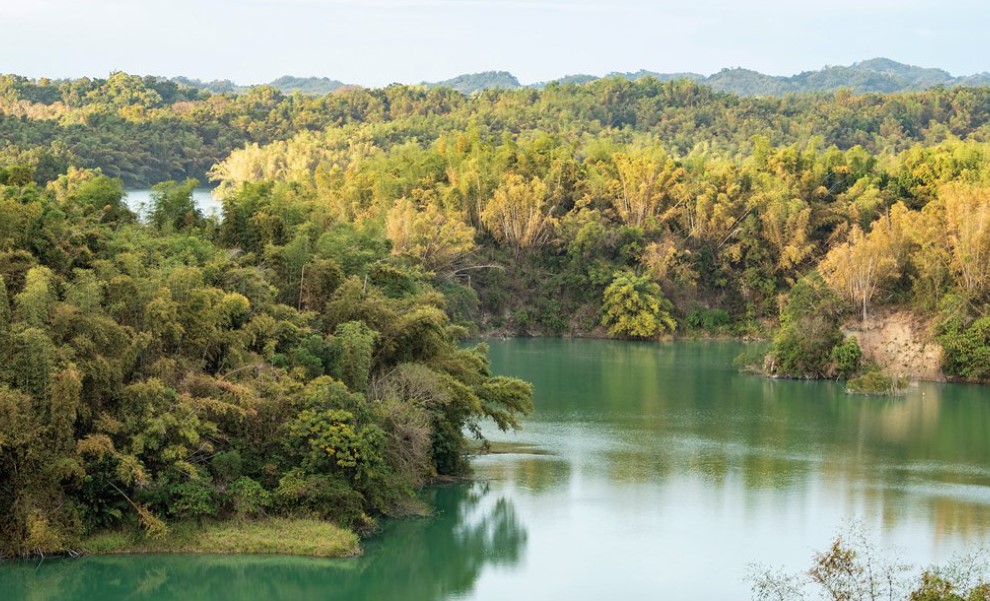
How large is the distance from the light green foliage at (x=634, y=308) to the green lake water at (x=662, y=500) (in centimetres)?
870

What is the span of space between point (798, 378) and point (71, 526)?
22.8 meters

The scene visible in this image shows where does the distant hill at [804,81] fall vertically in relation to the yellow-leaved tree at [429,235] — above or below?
above

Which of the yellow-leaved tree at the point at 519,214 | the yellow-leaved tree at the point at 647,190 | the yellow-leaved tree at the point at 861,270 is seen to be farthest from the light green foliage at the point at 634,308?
the yellow-leaved tree at the point at 861,270

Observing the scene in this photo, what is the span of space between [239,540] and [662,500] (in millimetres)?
7402

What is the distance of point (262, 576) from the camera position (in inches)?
714

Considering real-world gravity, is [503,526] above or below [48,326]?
below

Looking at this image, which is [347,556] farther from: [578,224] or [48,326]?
[578,224]

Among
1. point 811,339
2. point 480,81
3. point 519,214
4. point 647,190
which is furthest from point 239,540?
point 480,81

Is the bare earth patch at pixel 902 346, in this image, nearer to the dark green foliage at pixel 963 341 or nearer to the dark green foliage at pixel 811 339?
the dark green foliage at pixel 963 341

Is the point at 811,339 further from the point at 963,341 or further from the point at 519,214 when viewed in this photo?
the point at 519,214

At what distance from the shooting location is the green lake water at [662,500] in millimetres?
18094

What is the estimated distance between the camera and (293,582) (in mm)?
18047

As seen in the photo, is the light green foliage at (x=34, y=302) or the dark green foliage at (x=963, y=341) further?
the dark green foliage at (x=963, y=341)

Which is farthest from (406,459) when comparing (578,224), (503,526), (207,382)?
(578,224)
